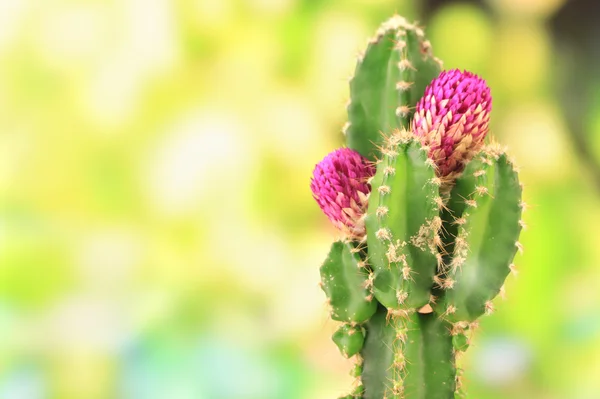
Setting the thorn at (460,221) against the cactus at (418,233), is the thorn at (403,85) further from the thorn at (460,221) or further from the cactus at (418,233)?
the thorn at (460,221)

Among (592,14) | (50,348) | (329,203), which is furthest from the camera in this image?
(592,14)

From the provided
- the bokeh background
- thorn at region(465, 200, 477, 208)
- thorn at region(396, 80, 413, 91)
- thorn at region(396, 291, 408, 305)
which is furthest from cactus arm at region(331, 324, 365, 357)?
the bokeh background

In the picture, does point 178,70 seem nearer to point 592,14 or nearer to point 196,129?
point 196,129

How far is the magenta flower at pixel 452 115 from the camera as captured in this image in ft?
2.69

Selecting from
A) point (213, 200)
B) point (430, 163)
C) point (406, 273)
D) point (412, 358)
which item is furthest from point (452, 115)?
point (213, 200)

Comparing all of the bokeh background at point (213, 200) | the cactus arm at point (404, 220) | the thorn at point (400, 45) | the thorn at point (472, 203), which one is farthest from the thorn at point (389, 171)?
the bokeh background at point (213, 200)

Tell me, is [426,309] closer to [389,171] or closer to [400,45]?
[389,171]

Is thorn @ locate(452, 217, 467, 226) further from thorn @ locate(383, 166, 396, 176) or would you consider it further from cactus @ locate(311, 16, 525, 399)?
thorn @ locate(383, 166, 396, 176)

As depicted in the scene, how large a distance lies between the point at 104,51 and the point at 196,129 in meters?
0.31

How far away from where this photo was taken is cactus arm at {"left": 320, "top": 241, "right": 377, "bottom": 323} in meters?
0.86

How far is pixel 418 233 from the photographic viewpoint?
809 mm

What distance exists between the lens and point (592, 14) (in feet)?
5.96

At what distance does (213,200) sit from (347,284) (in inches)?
36.3

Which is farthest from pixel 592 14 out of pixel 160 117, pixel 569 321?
pixel 160 117
